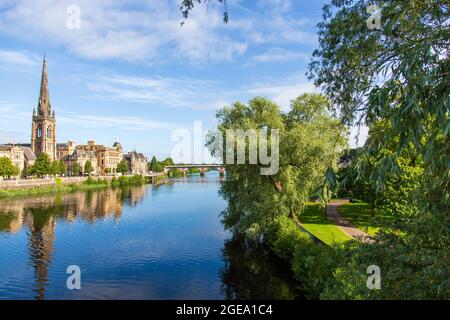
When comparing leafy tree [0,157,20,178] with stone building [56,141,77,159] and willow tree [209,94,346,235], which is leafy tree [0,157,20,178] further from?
willow tree [209,94,346,235]

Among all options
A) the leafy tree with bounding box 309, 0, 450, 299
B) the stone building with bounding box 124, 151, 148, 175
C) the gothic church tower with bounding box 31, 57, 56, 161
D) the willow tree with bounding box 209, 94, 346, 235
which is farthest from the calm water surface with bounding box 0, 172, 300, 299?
the stone building with bounding box 124, 151, 148, 175

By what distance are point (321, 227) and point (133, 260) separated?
623 inches

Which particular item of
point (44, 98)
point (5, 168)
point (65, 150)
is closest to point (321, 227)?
point (5, 168)

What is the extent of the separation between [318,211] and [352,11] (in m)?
33.6

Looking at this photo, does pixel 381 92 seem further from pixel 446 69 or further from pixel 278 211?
pixel 278 211

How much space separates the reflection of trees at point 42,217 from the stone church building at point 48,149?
5602cm

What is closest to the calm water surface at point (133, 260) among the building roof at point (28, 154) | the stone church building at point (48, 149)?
the stone church building at point (48, 149)

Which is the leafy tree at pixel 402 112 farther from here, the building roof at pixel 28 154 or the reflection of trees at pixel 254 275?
the building roof at pixel 28 154

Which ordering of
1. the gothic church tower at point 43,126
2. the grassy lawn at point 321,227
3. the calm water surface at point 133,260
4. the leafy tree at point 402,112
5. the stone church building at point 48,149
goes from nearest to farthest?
the leafy tree at point 402,112 → the calm water surface at point 133,260 → the grassy lawn at point 321,227 → the stone church building at point 48,149 → the gothic church tower at point 43,126

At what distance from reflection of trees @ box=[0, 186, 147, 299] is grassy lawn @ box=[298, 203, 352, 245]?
61.9 feet

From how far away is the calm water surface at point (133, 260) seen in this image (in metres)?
22.5

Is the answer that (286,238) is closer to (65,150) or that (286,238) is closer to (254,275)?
(254,275)

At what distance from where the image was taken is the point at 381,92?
7035 millimetres

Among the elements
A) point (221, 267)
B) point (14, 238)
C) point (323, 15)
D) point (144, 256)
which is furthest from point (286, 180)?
point (14, 238)
